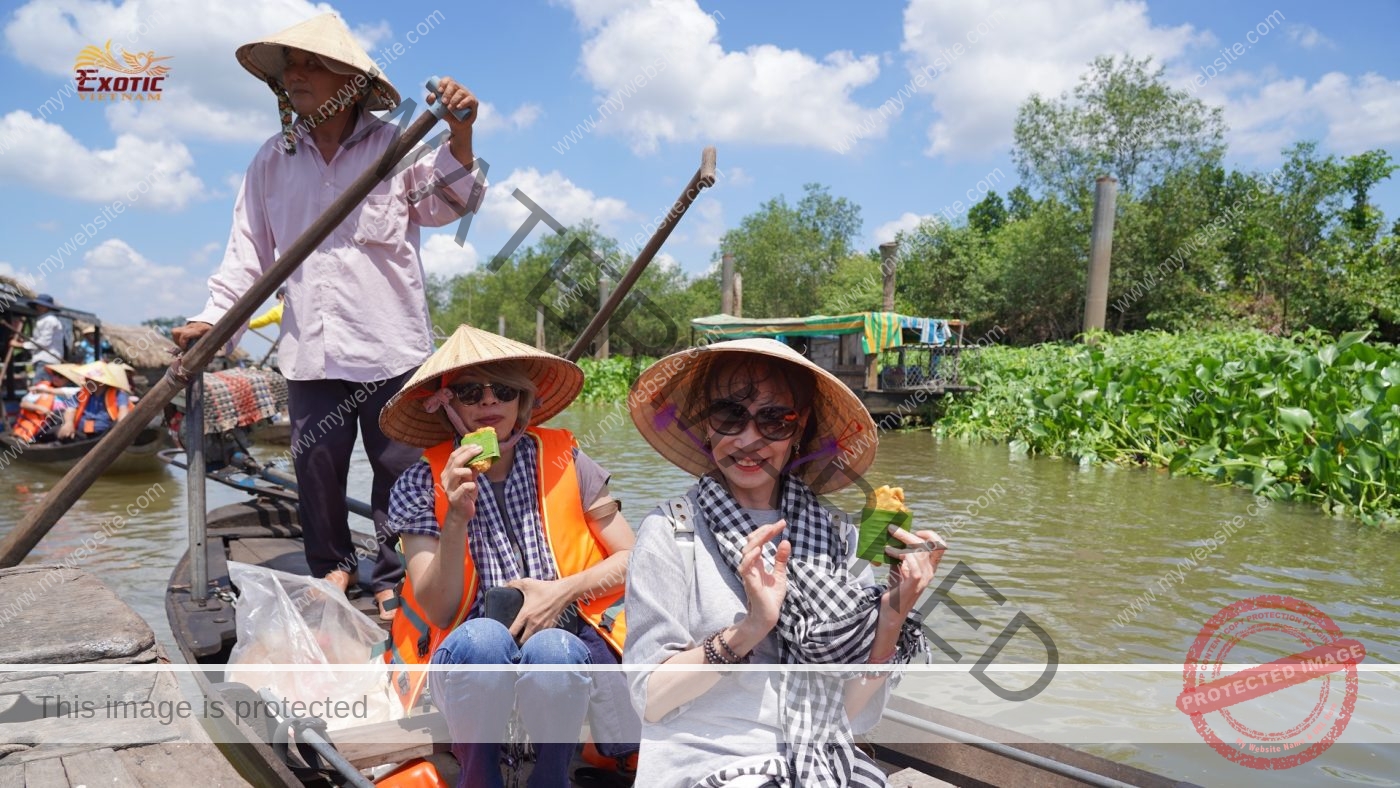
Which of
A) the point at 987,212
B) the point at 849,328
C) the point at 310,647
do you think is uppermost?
Result: the point at 987,212

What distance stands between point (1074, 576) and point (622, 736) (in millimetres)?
4387

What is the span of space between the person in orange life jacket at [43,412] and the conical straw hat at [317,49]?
9130 mm

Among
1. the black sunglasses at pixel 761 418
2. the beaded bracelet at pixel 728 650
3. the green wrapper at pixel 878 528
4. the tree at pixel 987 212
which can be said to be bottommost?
the beaded bracelet at pixel 728 650

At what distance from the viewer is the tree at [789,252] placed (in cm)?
3947

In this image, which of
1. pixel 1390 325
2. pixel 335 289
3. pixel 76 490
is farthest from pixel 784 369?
pixel 1390 325

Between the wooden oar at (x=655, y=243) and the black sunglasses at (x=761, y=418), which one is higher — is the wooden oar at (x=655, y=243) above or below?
above

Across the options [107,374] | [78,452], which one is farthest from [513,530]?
[78,452]

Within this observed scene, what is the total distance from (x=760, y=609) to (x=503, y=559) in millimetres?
1009

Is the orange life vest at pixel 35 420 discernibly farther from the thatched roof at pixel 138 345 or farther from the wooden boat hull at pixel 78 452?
the thatched roof at pixel 138 345

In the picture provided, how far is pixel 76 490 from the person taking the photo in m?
2.92

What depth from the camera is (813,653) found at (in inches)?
59.6

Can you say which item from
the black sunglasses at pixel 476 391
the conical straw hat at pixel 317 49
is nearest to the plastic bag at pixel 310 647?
the black sunglasses at pixel 476 391

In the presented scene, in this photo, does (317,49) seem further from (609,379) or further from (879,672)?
(609,379)

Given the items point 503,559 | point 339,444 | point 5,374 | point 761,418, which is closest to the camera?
point 761,418
